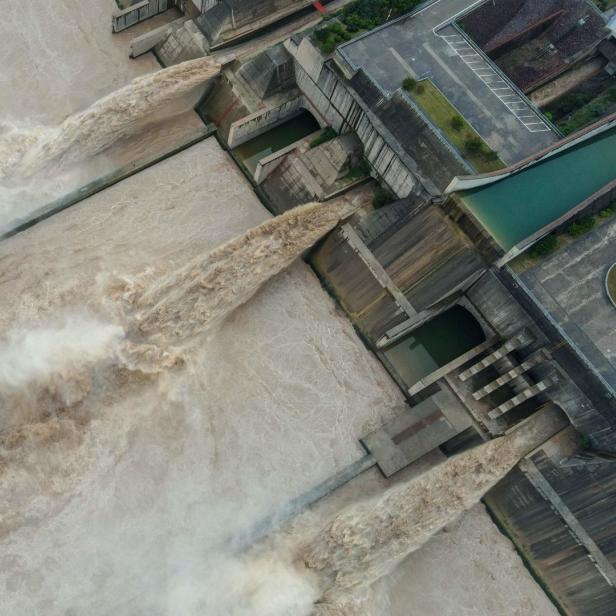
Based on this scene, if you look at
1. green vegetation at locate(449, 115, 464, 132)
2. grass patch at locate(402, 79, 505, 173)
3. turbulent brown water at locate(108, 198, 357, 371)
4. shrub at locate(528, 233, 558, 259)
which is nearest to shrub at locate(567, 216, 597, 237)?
shrub at locate(528, 233, 558, 259)

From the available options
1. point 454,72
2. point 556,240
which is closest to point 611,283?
point 556,240

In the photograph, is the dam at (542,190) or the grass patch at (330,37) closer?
the dam at (542,190)

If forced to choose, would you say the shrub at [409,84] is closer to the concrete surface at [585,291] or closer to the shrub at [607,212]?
the concrete surface at [585,291]

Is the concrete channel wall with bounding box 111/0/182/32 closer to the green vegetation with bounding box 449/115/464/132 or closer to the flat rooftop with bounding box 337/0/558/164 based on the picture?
the flat rooftop with bounding box 337/0/558/164

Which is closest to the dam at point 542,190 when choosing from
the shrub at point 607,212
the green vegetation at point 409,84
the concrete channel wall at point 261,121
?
the shrub at point 607,212

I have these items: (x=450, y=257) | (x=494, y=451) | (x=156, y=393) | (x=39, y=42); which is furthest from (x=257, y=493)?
(x=39, y=42)

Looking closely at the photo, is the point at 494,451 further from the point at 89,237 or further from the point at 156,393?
the point at 89,237
